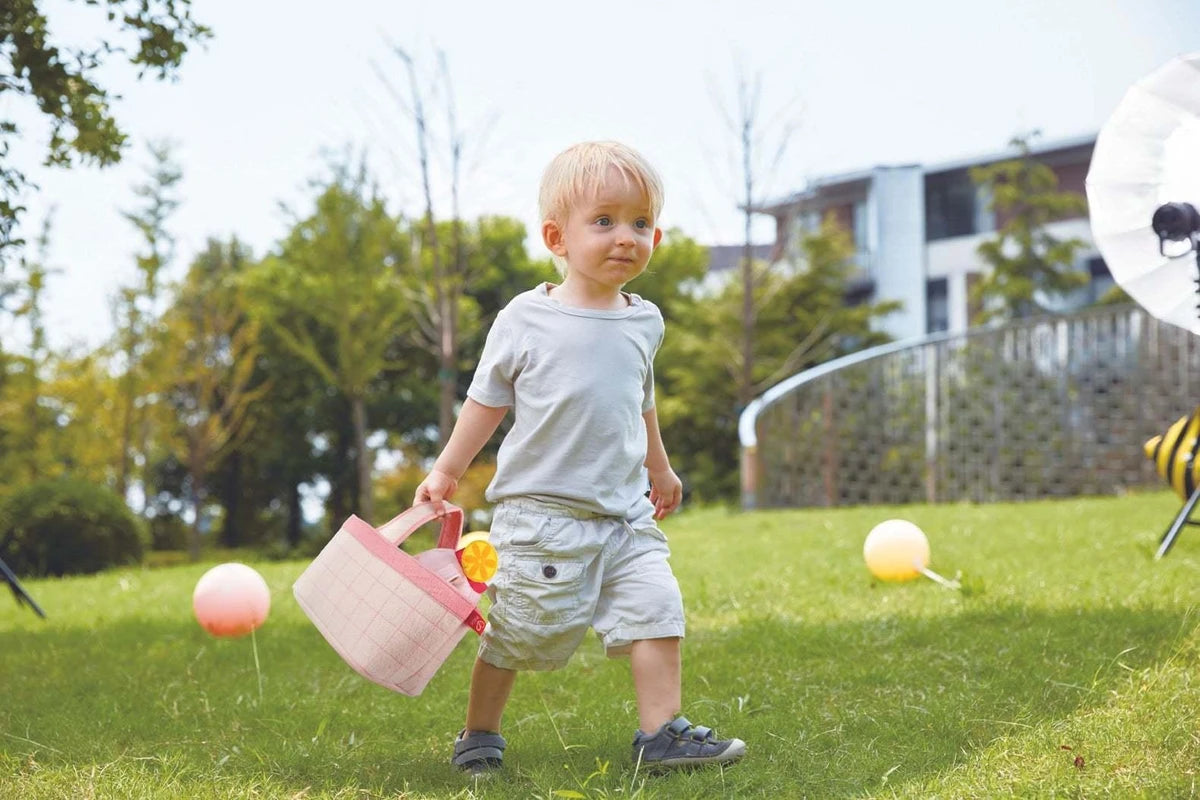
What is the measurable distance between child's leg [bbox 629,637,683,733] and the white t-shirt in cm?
31

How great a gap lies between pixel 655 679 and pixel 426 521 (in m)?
0.63

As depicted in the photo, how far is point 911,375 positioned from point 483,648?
11624mm

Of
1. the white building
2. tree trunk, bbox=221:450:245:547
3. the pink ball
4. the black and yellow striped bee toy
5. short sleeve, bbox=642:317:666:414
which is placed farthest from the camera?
tree trunk, bbox=221:450:245:547

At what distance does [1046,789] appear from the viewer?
243cm

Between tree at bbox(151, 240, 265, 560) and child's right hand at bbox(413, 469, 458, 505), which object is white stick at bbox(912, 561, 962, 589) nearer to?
child's right hand at bbox(413, 469, 458, 505)

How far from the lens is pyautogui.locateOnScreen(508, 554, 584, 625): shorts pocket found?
2705 millimetres

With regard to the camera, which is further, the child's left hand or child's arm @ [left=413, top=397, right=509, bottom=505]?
the child's left hand

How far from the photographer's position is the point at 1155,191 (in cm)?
506

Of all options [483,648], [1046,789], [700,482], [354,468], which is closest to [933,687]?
[1046,789]

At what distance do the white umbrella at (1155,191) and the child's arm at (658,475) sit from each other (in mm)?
2748

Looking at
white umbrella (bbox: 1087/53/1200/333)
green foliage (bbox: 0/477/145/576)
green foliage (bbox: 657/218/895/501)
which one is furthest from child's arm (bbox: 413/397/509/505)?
green foliage (bbox: 657/218/895/501)

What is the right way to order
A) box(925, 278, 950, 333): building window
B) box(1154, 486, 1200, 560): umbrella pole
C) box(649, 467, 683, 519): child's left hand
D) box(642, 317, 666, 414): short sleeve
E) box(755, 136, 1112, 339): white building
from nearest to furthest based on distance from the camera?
box(642, 317, 666, 414): short sleeve → box(649, 467, 683, 519): child's left hand → box(1154, 486, 1200, 560): umbrella pole → box(755, 136, 1112, 339): white building → box(925, 278, 950, 333): building window

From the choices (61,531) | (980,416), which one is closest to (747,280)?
(980,416)

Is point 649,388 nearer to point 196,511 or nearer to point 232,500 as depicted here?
point 196,511
